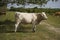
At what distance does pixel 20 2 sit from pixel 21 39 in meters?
6.03

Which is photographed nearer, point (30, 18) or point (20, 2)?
point (30, 18)

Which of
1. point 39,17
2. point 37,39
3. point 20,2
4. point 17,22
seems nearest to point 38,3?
point 20,2

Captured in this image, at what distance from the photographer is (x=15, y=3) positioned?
14938 mm

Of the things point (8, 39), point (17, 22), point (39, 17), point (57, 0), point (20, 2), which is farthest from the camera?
point (57, 0)

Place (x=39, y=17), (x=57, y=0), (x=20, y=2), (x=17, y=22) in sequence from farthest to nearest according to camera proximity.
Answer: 1. (x=57, y=0)
2. (x=20, y=2)
3. (x=39, y=17)
4. (x=17, y=22)

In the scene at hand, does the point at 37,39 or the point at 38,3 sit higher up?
the point at 38,3

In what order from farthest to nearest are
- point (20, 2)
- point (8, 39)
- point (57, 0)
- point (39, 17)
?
point (57, 0) < point (20, 2) < point (39, 17) < point (8, 39)

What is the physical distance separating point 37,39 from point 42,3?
654cm

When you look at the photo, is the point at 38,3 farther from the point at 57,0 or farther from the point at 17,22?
the point at 17,22

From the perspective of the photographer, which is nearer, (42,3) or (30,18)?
(30,18)

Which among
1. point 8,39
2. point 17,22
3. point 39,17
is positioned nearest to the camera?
point 8,39

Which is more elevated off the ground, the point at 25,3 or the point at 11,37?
the point at 25,3

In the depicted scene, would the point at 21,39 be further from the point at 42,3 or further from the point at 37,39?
the point at 42,3

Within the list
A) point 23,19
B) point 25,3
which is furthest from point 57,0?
point 23,19
